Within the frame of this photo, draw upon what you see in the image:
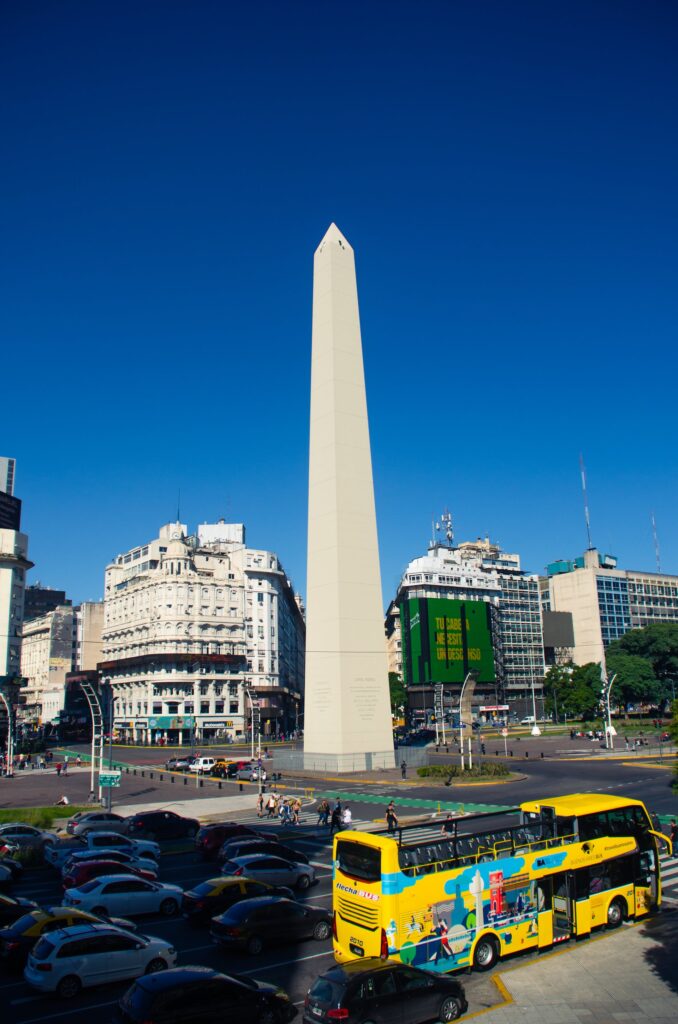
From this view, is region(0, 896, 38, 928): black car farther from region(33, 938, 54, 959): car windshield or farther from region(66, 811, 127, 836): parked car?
region(66, 811, 127, 836): parked car

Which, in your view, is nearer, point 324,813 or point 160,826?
point 160,826

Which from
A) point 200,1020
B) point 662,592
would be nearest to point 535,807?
point 200,1020

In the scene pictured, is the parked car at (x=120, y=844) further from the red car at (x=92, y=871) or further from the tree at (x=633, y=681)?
the tree at (x=633, y=681)

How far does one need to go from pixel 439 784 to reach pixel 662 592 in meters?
129

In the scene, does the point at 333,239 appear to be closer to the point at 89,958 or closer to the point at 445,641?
the point at 89,958

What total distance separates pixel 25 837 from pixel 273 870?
12131mm

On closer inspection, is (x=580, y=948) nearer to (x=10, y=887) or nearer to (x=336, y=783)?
(x=10, y=887)

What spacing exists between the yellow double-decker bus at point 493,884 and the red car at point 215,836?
1339cm

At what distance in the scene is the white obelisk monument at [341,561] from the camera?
5191cm

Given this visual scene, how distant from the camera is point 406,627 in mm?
125688

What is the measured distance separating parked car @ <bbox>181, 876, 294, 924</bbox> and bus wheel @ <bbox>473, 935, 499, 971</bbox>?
20.2 feet

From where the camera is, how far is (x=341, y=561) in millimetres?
52281

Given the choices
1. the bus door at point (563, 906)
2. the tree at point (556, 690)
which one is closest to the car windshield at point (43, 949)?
the bus door at point (563, 906)

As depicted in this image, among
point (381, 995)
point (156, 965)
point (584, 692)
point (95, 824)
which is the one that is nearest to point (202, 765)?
point (95, 824)
